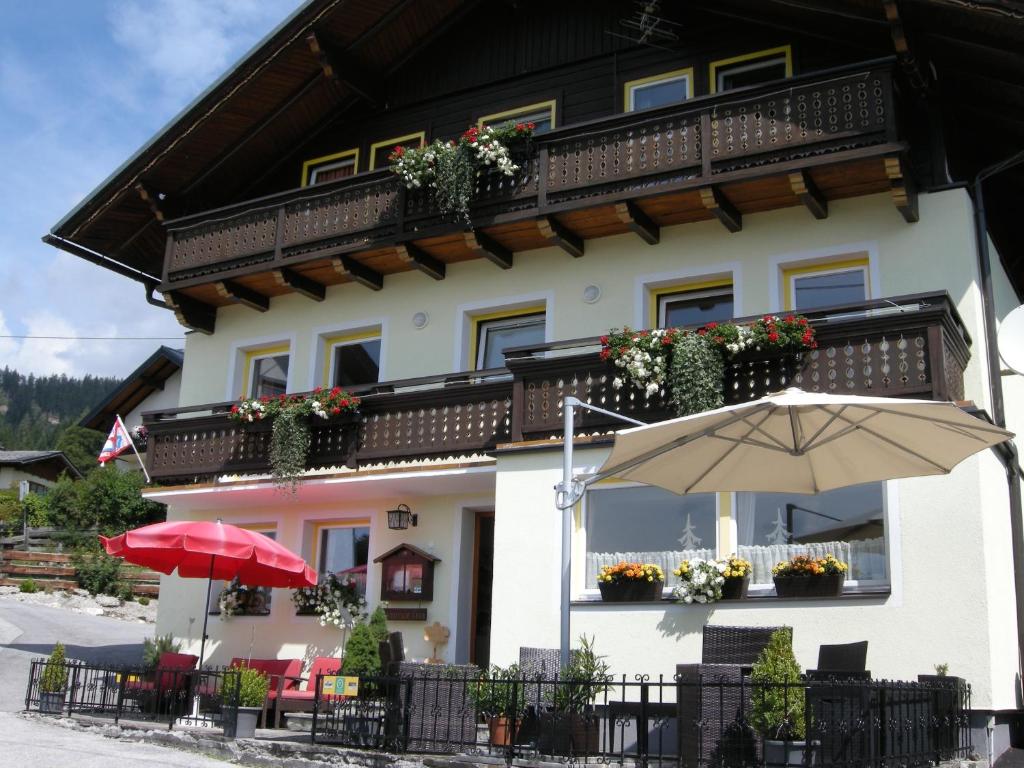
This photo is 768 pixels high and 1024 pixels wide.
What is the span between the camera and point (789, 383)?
1184cm

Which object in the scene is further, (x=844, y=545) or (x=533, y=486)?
(x=533, y=486)

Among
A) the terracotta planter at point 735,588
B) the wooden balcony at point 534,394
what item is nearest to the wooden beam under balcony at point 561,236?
the wooden balcony at point 534,394

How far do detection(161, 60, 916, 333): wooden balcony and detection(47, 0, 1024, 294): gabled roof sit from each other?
35.1 inches

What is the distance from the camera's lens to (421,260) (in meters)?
15.9

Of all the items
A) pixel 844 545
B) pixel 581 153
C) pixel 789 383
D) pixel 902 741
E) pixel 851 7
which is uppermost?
pixel 851 7

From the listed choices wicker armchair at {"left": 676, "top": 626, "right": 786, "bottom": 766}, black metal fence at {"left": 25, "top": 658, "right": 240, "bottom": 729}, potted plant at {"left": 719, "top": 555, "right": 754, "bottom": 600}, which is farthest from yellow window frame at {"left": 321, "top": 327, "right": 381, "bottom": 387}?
wicker armchair at {"left": 676, "top": 626, "right": 786, "bottom": 766}

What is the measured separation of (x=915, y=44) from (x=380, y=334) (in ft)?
27.1

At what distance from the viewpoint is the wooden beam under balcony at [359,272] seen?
16.1m

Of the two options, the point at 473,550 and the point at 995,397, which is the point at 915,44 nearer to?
the point at 995,397

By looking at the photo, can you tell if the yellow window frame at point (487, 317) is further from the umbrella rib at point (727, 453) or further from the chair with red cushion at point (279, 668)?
the umbrella rib at point (727, 453)

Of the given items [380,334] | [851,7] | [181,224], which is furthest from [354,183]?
[851,7]

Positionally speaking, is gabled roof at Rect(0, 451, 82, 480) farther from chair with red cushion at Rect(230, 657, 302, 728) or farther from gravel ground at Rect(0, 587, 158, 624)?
chair with red cushion at Rect(230, 657, 302, 728)

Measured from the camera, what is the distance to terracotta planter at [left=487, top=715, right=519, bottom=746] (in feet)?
29.9

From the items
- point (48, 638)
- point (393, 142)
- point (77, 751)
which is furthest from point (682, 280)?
point (48, 638)
